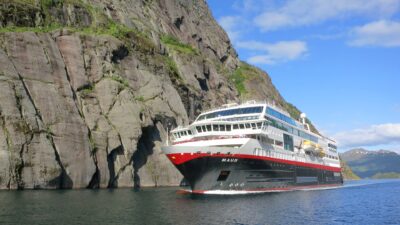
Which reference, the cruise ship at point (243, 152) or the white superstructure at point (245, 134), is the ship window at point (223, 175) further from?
the white superstructure at point (245, 134)

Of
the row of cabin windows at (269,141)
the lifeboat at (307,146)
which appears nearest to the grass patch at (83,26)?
the lifeboat at (307,146)

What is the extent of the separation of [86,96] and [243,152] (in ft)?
127

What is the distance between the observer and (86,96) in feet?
277

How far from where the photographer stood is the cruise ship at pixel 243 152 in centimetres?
5791

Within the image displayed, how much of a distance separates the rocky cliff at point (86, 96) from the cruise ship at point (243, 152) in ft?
60.6

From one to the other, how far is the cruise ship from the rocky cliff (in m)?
18.5

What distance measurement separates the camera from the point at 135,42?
349 ft

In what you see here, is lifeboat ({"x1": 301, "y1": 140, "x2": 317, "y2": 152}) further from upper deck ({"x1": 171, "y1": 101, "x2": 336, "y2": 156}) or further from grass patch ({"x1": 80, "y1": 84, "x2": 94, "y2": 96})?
grass patch ({"x1": 80, "y1": 84, "x2": 94, "y2": 96})

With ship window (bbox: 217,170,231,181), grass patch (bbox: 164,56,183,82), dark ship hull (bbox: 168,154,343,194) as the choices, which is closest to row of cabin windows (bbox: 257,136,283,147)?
dark ship hull (bbox: 168,154,343,194)

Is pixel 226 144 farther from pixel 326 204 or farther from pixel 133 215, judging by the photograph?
pixel 133 215

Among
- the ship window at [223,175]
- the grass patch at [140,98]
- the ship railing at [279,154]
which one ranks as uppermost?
the grass patch at [140,98]

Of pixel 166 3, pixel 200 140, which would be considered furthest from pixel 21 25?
pixel 166 3

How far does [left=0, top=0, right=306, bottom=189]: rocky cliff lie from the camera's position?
68.2 metres

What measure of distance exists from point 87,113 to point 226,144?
3339 cm
